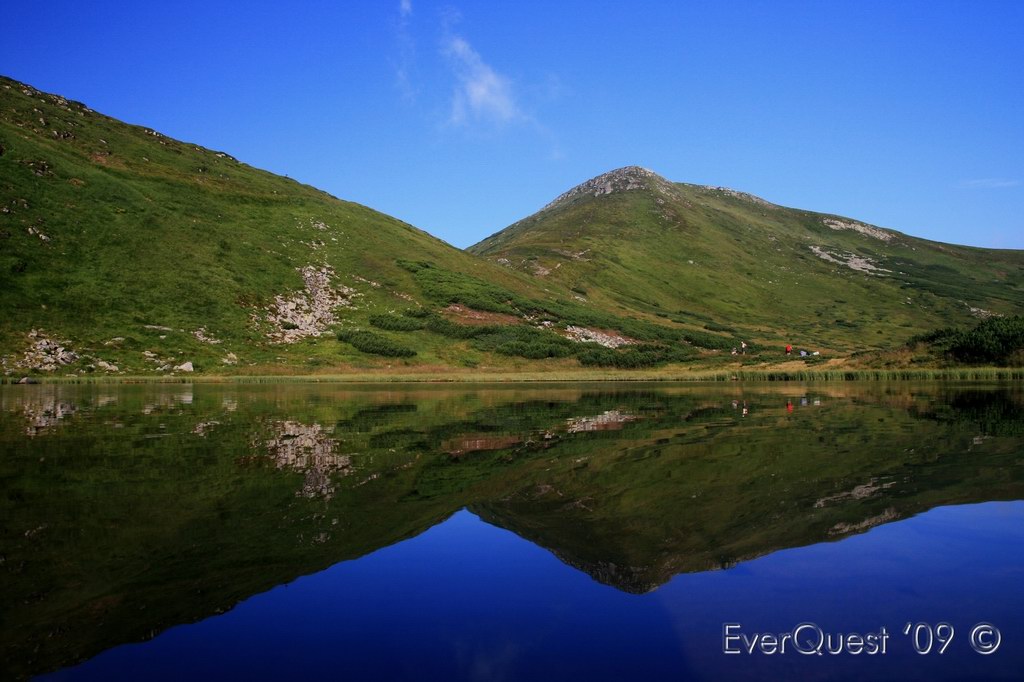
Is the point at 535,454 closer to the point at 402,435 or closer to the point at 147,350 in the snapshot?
the point at 402,435

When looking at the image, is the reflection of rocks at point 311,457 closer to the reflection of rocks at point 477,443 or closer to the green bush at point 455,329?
the reflection of rocks at point 477,443

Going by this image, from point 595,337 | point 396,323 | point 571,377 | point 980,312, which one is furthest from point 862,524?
point 980,312

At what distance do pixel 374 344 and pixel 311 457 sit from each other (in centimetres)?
6252

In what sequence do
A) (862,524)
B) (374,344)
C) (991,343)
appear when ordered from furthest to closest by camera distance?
(374,344), (991,343), (862,524)

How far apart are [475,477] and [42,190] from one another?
8873 centimetres

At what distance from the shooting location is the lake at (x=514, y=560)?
640 cm

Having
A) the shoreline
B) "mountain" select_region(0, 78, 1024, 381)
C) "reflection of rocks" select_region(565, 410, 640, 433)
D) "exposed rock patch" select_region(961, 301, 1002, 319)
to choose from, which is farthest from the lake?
"exposed rock patch" select_region(961, 301, 1002, 319)

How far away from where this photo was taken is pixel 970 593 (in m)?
7.90

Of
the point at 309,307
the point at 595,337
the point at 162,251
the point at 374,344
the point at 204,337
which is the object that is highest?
the point at 162,251

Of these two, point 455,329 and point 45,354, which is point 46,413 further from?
point 455,329

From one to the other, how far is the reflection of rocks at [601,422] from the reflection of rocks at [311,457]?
9.13 meters

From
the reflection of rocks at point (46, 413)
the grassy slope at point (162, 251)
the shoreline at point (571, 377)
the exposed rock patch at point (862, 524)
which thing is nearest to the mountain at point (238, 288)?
the grassy slope at point (162, 251)

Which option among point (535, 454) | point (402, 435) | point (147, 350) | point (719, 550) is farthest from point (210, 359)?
point (719, 550)

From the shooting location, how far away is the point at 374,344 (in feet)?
262
